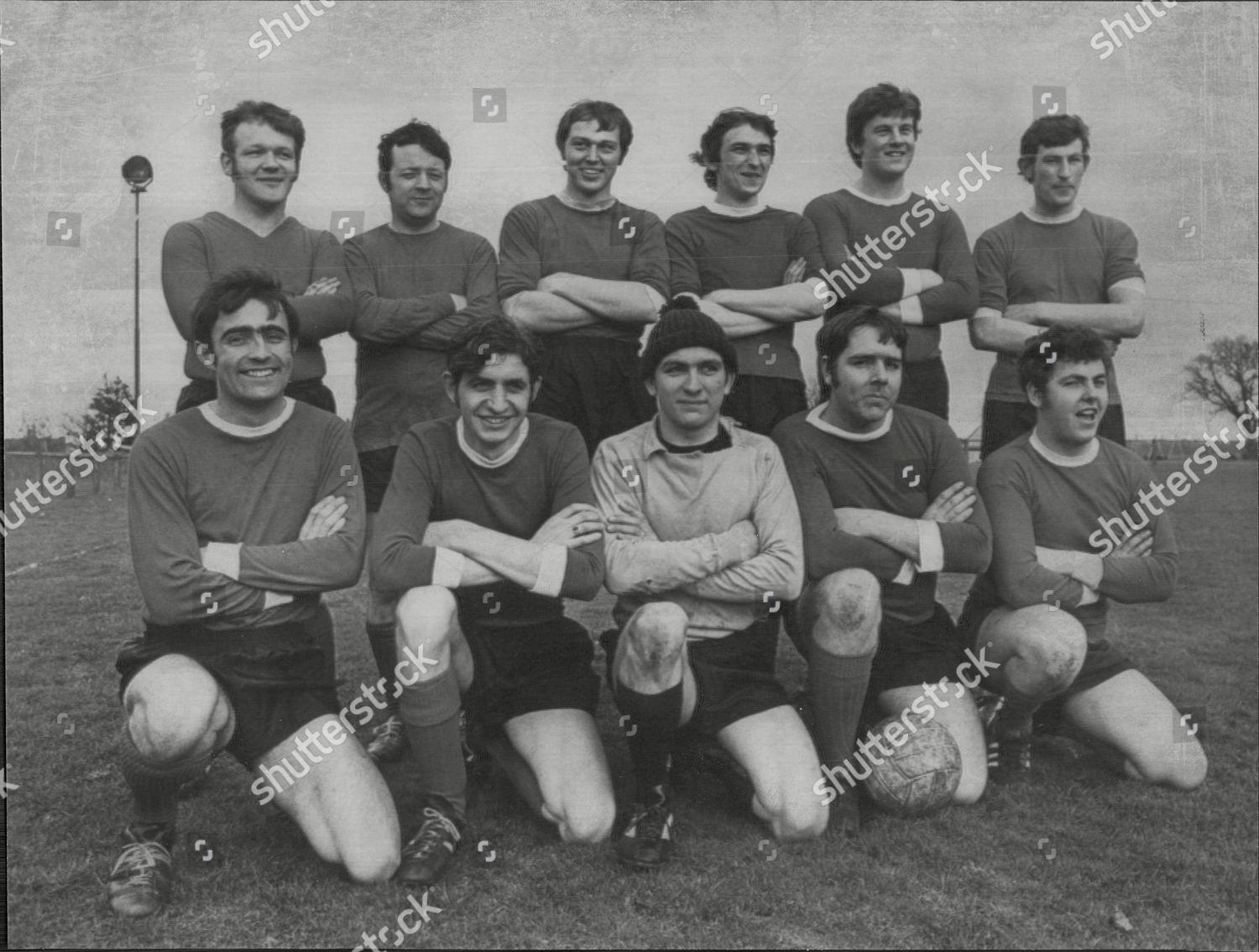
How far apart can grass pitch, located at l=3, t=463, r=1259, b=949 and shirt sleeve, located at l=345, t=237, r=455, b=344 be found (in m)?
1.24

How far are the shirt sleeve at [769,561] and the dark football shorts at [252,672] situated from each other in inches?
55.9

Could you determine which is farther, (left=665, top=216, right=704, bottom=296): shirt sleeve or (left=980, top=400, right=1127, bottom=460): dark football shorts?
(left=980, top=400, right=1127, bottom=460): dark football shorts

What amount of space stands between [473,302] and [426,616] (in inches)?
57.8

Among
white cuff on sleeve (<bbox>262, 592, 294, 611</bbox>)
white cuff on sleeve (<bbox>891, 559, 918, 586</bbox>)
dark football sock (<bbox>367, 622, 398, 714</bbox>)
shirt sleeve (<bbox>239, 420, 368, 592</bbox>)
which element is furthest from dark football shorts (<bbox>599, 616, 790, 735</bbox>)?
white cuff on sleeve (<bbox>262, 592, 294, 611</bbox>)

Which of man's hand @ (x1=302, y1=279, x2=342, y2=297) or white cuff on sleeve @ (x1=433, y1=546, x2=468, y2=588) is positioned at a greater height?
man's hand @ (x1=302, y1=279, x2=342, y2=297)

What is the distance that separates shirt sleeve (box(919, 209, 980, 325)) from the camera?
14.4 ft

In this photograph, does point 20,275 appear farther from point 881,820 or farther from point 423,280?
point 881,820

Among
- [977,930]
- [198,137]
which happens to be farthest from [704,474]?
[198,137]

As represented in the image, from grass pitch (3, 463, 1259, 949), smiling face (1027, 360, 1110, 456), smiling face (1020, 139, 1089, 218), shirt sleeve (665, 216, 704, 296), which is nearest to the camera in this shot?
grass pitch (3, 463, 1259, 949)

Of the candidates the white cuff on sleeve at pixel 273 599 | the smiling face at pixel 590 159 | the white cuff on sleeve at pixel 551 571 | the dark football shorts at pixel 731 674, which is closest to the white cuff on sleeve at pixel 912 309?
the smiling face at pixel 590 159

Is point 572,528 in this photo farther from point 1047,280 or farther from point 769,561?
point 1047,280

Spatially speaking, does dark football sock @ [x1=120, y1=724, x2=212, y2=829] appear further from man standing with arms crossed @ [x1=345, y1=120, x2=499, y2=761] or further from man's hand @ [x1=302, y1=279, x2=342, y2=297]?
man's hand @ [x1=302, y1=279, x2=342, y2=297]

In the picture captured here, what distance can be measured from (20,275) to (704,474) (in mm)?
2854

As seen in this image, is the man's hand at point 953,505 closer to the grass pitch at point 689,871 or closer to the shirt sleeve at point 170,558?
the grass pitch at point 689,871
